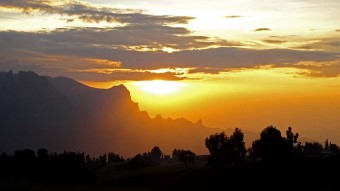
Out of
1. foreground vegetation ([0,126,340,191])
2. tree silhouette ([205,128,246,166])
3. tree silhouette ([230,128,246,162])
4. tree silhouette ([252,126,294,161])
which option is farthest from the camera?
tree silhouette ([230,128,246,162])

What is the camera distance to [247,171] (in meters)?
149

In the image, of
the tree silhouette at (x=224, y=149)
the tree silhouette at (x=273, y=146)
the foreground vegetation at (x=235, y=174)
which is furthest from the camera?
the tree silhouette at (x=224, y=149)

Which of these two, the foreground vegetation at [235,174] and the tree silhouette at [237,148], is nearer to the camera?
the foreground vegetation at [235,174]

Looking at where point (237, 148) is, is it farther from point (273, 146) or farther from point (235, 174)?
point (235, 174)

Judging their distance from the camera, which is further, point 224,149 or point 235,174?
point 224,149

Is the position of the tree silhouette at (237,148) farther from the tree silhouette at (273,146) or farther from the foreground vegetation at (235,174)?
the tree silhouette at (273,146)

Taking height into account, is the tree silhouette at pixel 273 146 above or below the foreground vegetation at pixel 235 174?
above

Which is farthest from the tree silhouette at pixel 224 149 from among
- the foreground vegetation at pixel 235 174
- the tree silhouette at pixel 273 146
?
the tree silhouette at pixel 273 146

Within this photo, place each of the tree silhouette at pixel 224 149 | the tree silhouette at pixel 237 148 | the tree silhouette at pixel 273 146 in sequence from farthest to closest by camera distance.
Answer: the tree silhouette at pixel 237 148, the tree silhouette at pixel 224 149, the tree silhouette at pixel 273 146

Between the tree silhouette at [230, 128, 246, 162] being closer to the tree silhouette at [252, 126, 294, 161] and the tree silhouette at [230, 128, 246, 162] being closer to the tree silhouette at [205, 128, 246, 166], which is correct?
the tree silhouette at [205, 128, 246, 166]

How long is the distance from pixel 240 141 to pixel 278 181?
2502 inches

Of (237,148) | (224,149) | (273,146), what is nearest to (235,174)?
(273,146)

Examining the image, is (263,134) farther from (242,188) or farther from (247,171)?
(242,188)

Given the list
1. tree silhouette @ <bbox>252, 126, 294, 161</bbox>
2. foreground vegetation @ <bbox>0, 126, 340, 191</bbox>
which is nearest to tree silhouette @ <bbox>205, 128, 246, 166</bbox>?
foreground vegetation @ <bbox>0, 126, 340, 191</bbox>
